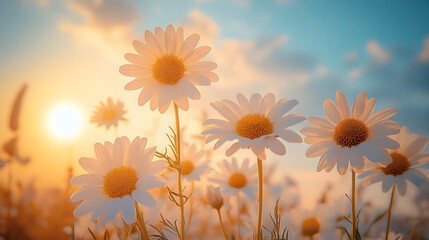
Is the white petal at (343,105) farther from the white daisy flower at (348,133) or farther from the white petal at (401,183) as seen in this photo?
the white petal at (401,183)

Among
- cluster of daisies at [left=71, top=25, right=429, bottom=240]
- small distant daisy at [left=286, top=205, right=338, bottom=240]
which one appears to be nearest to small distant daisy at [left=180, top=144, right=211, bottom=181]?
small distant daisy at [left=286, top=205, right=338, bottom=240]

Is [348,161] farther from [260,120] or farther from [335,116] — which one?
[260,120]

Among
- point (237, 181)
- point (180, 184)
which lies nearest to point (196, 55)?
point (180, 184)

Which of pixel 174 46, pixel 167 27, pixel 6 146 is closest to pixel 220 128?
pixel 174 46

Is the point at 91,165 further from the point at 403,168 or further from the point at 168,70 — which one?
the point at 403,168

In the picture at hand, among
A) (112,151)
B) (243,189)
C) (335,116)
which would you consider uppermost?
(335,116)

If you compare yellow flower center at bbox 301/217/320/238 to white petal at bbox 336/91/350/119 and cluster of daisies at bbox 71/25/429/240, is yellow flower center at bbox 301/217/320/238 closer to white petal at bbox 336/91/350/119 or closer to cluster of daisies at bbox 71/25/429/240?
cluster of daisies at bbox 71/25/429/240
